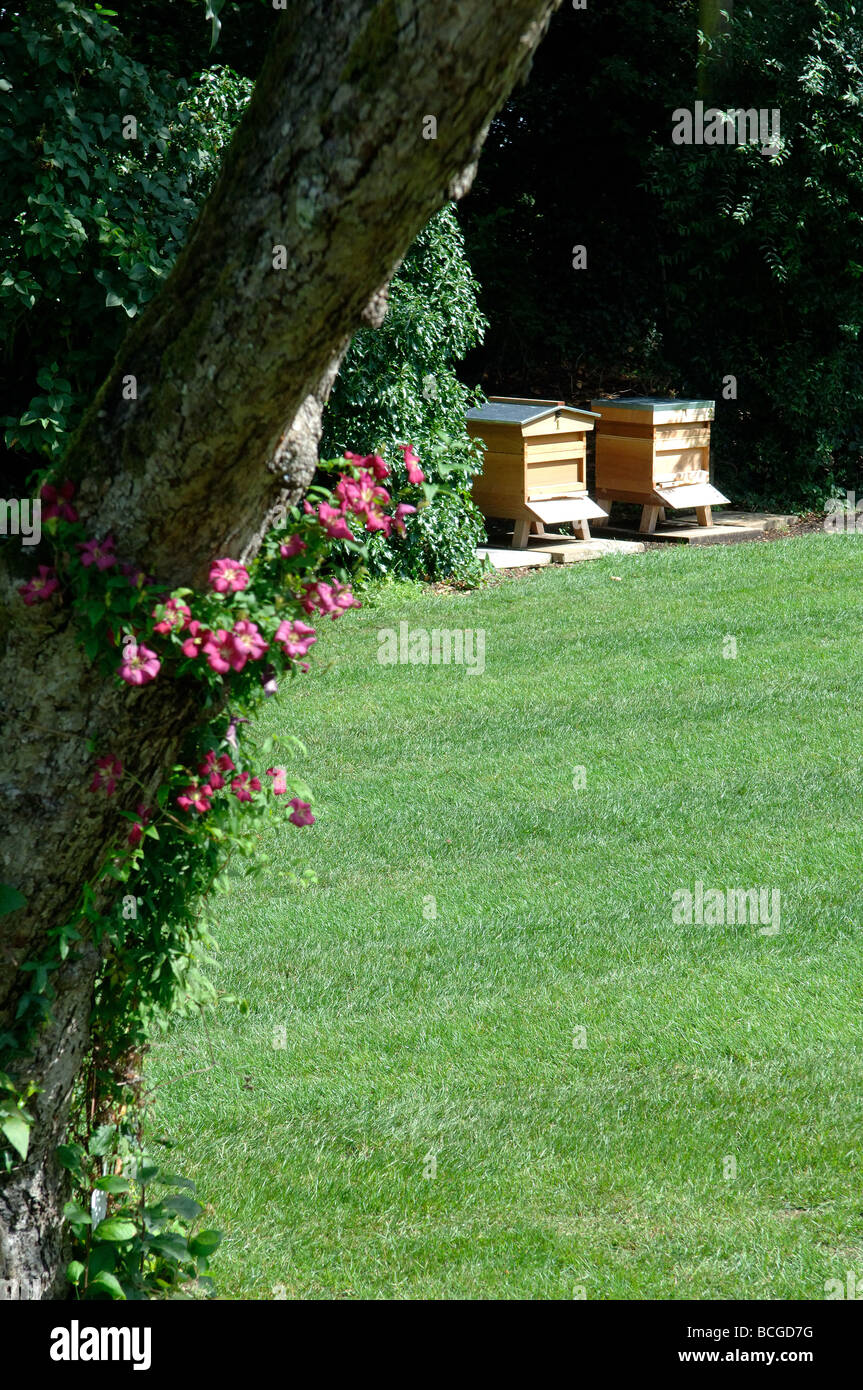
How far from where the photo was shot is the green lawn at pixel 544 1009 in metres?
3.60

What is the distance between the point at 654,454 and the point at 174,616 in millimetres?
11076

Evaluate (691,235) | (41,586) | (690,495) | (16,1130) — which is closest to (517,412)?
(690,495)

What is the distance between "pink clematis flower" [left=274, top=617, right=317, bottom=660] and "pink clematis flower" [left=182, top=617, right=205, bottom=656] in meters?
0.16

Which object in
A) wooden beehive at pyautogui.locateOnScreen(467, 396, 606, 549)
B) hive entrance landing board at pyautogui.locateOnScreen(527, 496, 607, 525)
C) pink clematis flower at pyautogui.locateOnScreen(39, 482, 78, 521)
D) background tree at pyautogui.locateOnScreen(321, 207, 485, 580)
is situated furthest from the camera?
hive entrance landing board at pyautogui.locateOnScreen(527, 496, 607, 525)

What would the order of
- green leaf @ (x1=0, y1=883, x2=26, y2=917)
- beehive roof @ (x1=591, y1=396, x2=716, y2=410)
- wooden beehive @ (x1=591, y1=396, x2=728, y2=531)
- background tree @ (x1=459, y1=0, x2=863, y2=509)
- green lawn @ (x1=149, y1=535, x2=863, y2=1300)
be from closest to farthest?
green leaf @ (x1=0, y1=883, x2=26, y2=917)
green lawn @ (x1=149, y1=535, x2=863, y2=1300)
beehive roof @ (x1=591, y1=396, x2=716, y2=410)
wooden beehive @ (x1=591, y1=396, x2=728, y2=531)
background tree @ (x1=459, y1=0, x2=863, y2=509)

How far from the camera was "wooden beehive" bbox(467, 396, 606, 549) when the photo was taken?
12055 millimetres

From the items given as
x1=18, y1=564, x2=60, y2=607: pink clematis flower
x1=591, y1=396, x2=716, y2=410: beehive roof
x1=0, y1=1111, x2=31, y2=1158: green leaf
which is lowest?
x1=0, y1=1111, x2=31, y2=1158: green leaf

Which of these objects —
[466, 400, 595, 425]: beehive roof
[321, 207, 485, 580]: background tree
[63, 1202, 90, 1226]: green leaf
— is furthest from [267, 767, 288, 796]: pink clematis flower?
[466, 400, 595, 425]: beehive roof

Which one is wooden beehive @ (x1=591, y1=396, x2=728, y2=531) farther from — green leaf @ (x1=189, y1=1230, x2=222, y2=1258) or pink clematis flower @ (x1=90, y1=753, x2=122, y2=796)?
pink clematis flower @ (x1=90, y1=753, x2=122, y2=796)

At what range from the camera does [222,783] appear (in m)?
2.86

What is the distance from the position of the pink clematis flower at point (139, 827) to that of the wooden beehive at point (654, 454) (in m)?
10.8

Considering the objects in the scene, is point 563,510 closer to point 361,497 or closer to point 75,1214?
point 361,497

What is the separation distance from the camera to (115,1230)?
2951mm
